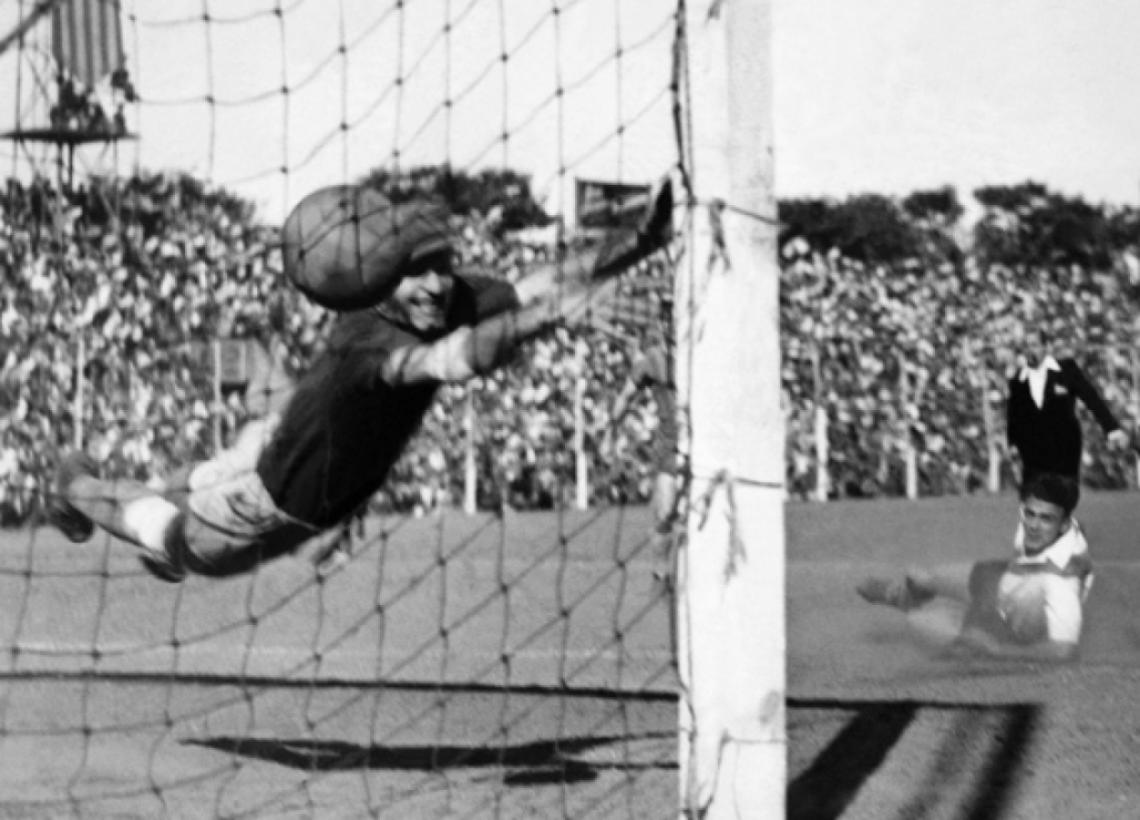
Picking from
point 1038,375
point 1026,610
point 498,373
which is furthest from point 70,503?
point 498,373

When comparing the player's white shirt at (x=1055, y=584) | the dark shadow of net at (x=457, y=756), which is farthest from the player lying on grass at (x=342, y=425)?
the player's white shirt at (x=1055, y=584)

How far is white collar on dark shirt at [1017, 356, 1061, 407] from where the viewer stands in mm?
9820

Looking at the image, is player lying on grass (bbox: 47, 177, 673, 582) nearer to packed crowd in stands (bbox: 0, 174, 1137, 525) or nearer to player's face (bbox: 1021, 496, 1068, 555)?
packed crowd in stands (bbox: 0, 174, 1137, 525)

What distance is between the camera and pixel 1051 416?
383 inches

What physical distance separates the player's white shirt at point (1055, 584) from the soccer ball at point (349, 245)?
4.53m

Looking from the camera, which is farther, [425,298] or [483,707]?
[483,707]

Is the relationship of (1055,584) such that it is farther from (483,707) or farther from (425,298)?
(425,298)

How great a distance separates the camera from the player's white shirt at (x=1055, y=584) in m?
8.60

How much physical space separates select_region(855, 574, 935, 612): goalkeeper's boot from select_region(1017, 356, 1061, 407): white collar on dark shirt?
3.82 ft

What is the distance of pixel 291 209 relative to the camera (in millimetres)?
4969

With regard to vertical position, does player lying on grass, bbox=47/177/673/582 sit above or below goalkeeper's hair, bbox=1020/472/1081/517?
above

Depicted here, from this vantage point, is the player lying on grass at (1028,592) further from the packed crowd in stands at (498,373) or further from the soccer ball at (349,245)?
the soccer ball at (349,245)

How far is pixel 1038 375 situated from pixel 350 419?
18.9ft

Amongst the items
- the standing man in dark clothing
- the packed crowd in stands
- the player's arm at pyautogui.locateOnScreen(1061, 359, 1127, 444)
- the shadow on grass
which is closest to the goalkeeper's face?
the shadow on grass
